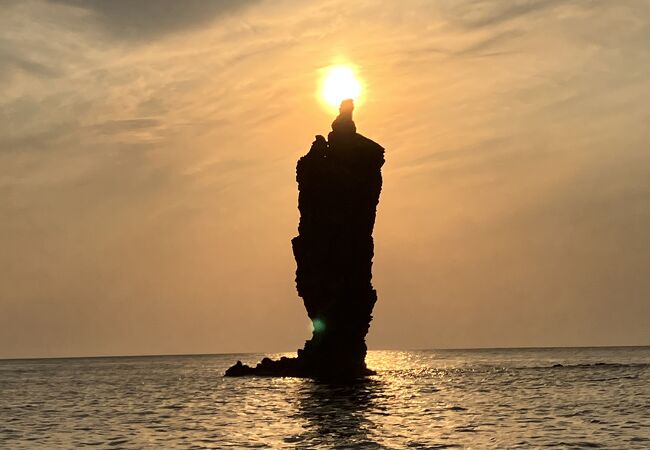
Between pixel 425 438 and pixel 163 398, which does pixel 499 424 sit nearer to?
pixel 425 438

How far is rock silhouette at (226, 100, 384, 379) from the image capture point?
89.4m

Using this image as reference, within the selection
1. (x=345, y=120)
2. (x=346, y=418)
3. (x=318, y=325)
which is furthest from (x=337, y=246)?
(x=346, y=418)

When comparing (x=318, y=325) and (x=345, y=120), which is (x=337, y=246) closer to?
(x=318, y=325)

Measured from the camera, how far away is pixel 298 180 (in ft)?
313

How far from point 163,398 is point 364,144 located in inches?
1496

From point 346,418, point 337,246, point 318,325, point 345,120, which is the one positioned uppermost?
point 345,120

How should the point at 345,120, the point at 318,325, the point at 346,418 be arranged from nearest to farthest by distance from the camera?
the point at 346,418
the point at 318,325
the point at 345,120

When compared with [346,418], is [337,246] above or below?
above

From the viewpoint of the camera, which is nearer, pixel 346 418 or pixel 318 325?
pixel 346 418

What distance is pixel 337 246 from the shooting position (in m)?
90.8

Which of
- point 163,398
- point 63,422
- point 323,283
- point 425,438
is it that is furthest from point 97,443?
point 323,283

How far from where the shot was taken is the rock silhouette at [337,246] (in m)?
89.4

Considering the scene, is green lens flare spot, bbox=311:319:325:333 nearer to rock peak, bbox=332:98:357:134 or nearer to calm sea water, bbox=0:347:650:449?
calm sea water, bbox=0:347:650:449

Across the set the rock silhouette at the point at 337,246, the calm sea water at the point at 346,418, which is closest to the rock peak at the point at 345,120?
the rock silhouette at the point at 337,246
